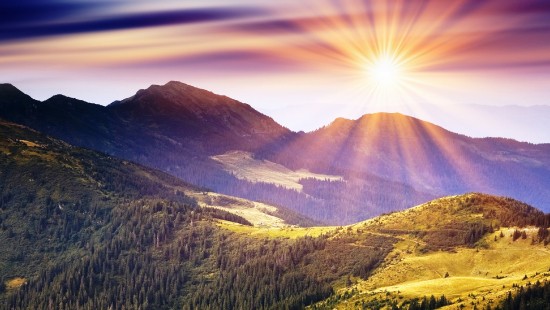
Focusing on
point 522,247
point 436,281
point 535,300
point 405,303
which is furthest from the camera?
point 522,247

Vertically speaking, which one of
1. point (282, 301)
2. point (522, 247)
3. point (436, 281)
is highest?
point (522, 247)

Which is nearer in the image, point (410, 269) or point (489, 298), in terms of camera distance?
point (489, 298)

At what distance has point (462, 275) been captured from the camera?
181750mm

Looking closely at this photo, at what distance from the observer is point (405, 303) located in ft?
480

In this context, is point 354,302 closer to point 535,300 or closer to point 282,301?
point 282,301

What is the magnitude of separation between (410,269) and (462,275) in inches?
683

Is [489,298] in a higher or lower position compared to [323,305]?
higher

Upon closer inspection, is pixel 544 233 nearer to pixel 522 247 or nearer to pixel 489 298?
pixel 522 247

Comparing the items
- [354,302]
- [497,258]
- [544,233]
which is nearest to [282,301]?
[354,302]

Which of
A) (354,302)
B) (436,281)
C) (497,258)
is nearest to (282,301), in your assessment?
(354,302)

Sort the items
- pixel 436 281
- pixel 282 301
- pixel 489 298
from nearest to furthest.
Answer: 1. pixel 489 298
2. pixel 436 281
3. pixel 282 301

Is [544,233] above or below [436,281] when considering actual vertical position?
above

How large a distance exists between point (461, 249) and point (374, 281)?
34.4 m

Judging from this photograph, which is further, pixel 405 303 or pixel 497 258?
pixel 497 258
